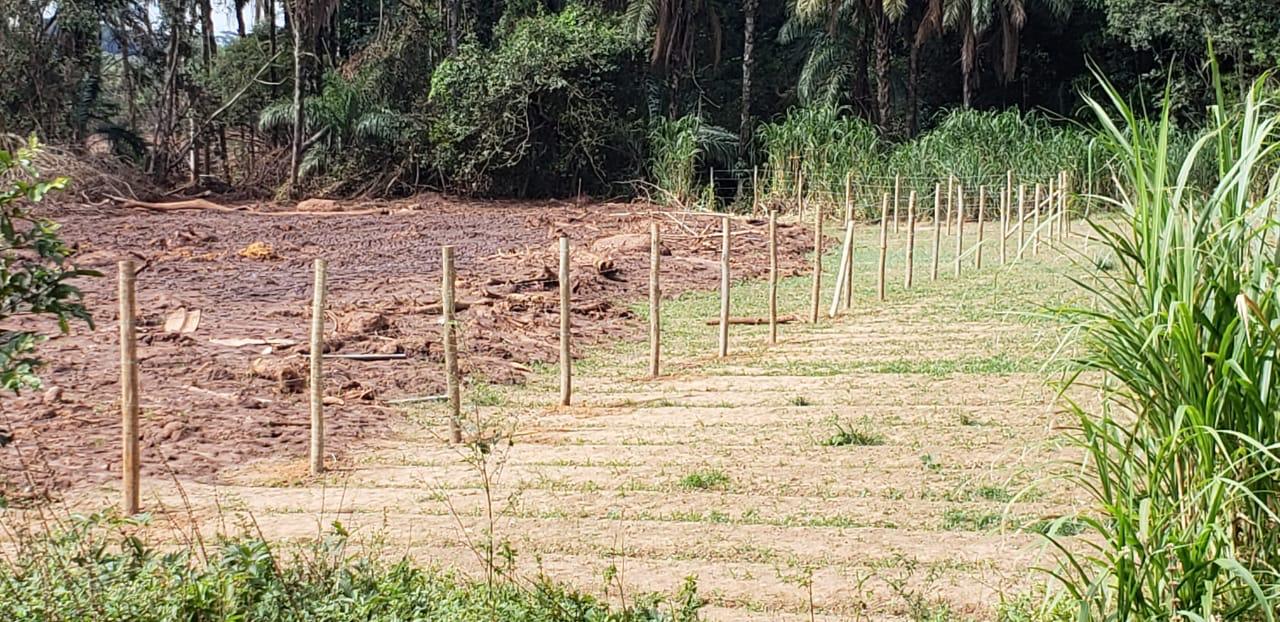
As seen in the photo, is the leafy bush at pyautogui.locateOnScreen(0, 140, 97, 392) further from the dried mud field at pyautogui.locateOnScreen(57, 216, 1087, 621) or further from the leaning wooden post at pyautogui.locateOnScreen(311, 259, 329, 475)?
the leaning wooden post at pyautogui.locateOnScreen(311, 259, 329, 475)

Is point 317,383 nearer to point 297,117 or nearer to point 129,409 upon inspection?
point 129,409

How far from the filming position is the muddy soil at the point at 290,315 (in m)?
7.70

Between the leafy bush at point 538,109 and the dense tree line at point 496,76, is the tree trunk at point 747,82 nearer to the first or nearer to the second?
the dense tree line at point 496,76

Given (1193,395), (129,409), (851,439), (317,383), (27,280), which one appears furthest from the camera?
(851,439)

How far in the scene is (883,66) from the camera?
25.9 metres

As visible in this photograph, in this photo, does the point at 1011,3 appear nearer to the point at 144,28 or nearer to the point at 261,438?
the point at 144,28

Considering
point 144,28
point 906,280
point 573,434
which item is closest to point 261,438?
point 573,434

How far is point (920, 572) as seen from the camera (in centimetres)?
497

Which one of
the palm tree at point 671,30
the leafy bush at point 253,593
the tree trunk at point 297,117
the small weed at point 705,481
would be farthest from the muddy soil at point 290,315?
the palm tree at point 671,30

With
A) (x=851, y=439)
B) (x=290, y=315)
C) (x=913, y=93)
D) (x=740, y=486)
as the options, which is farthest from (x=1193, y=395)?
(x=913, y=93)

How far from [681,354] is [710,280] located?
5123 mm

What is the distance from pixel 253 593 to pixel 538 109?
22503 mm

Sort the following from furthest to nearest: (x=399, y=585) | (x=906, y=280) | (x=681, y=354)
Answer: (x=906, y=280) → (x=681, y=354) → (x=399, y=585)

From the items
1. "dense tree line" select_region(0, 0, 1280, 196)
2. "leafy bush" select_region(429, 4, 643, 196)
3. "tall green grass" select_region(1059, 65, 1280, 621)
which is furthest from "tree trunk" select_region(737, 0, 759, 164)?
"tall green grass" select_region(1059, 65, 1280, 621)
